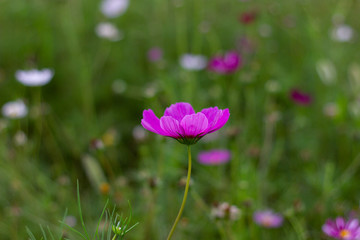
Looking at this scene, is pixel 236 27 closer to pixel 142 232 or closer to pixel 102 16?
pixel 102 16

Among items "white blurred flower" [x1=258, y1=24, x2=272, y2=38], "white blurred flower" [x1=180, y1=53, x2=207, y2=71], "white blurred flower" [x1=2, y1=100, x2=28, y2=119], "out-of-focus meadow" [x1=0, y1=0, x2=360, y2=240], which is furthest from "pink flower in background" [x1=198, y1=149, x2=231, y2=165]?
"white blurred flower" [x1=258, y1=24, x2=272, y2=38]

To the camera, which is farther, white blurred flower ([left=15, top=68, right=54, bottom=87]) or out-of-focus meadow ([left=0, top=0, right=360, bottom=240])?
white blurred flower ([left=15, top=68, right=54, bottom=87])

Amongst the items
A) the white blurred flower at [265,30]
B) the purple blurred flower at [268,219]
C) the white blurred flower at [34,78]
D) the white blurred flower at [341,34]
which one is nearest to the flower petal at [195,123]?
the purple blurred flower at [268,219]

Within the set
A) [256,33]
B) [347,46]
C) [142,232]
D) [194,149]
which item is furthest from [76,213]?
[347,46]

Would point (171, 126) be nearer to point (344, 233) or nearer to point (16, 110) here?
point (344, 233)

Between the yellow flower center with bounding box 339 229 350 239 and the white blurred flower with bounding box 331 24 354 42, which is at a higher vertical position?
the white blurred flower with bounding box 331 24 354 42

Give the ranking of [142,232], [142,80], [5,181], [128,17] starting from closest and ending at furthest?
[142,232] → [5,181] → [142,80] → [128,17]

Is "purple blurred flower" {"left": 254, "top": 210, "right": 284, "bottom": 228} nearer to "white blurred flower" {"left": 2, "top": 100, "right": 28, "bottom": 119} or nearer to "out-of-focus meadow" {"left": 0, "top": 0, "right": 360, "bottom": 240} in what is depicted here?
"out-of-focus meadow" {"left": 0, "top": 0, "right": 360, "bottom": 240}
